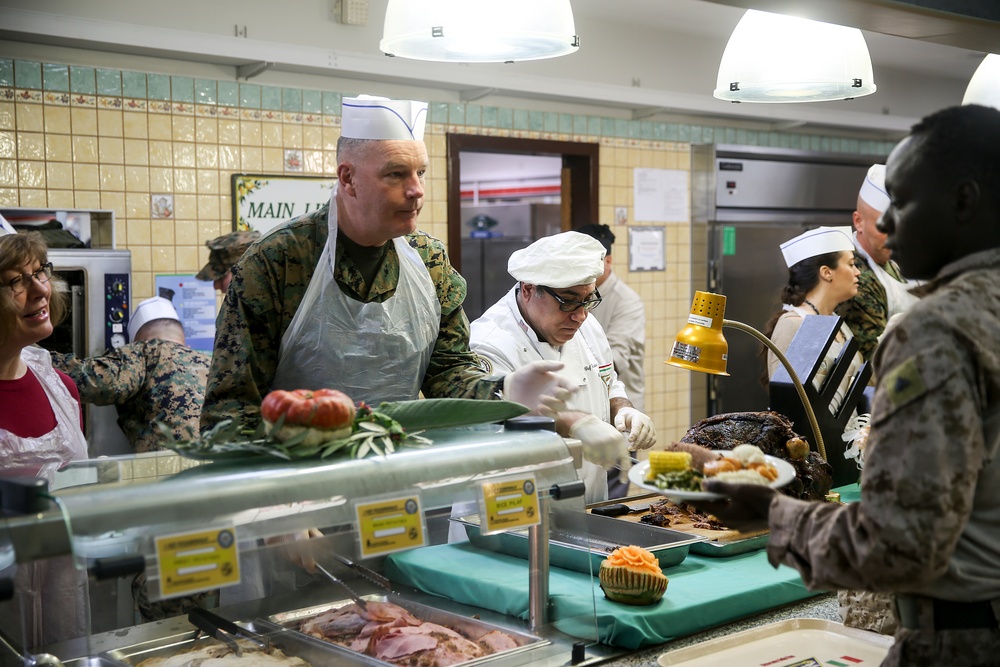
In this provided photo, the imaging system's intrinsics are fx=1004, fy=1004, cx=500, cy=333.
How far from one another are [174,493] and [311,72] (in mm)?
4267

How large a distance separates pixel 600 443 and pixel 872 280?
2.84 meters

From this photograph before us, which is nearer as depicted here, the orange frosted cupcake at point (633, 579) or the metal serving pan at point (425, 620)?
the metal serving pan at point (425, 620)

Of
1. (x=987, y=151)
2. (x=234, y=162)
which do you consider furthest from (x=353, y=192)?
(x=234, y=162)

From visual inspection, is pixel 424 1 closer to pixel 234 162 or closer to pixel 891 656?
pixel 891 656

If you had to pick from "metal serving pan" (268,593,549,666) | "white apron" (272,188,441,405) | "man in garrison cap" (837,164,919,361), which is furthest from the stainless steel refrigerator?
"metal serving pan" (268,593,549,666)

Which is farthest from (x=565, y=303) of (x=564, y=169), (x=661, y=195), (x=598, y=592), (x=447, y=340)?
(x=661, y=195)

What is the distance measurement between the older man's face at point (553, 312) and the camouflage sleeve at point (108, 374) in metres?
1.58

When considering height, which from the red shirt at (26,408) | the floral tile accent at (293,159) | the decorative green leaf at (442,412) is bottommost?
the red shirt at (26,408)

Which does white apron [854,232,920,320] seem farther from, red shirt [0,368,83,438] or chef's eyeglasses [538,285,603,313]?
red shirt [0,368,83,438]

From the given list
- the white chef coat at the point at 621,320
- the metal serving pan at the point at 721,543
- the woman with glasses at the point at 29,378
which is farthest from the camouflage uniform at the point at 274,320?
the white chef coat at the point at 621,320

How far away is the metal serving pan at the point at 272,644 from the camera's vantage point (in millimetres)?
1914

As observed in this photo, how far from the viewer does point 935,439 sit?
1275 millimetres

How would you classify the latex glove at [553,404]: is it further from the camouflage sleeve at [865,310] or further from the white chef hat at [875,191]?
the white chef hat at [875,191]

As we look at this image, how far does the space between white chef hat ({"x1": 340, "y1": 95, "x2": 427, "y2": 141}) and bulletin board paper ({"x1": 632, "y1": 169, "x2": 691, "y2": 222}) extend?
464 centimetres
